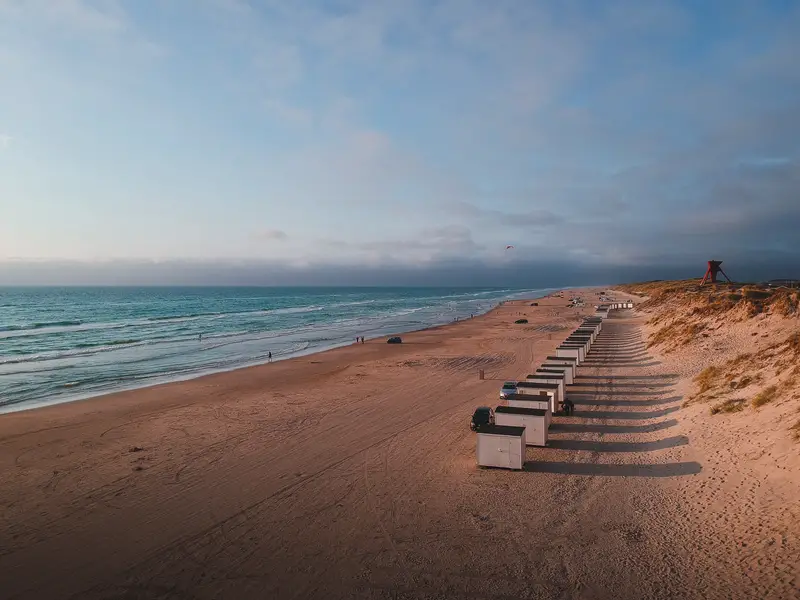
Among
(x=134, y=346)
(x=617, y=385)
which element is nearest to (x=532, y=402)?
(x=617, y=385)

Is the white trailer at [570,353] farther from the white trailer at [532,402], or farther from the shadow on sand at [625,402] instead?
the white trailer at [532,402]

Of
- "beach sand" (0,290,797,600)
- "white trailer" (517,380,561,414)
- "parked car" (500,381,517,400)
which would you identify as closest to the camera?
"beach sand" (0,290,797,600)

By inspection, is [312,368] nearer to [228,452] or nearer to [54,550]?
[228,452]

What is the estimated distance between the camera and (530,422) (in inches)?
725

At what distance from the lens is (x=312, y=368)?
40312 millimetres

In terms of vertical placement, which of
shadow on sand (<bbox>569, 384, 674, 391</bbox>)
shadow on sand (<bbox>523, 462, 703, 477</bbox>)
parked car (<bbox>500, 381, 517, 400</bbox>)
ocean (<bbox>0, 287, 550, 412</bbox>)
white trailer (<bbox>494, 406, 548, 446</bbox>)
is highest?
white trailer (<bbox>494, 406, 548, 446</bbox>)

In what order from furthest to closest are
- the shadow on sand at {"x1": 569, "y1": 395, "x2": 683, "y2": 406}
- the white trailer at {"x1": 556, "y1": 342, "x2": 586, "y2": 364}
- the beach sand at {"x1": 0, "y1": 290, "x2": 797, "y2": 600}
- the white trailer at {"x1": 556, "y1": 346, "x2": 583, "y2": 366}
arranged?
the white trailer at {"x1": 556, "y1": 342, "x2": 586, "y2": 364} → the white trailer at {"x1": 556, "y1": 346, "x2": 583, "y2": 366} → the shadow on sand at {"x1": 569, "y1": 395, "x2": 683, "y2": 406} → the beach sand at {"x1": 0, "y1": 290, "x2": 797, "y2": 600}

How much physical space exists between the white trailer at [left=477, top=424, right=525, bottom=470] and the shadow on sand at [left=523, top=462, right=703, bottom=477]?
0.64 metres

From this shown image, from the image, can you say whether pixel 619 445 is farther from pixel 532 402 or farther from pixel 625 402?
pixel 625 402

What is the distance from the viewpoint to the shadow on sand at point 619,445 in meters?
18.0

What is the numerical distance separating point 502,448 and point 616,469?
3.95 meters

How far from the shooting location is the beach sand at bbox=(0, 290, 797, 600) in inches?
422

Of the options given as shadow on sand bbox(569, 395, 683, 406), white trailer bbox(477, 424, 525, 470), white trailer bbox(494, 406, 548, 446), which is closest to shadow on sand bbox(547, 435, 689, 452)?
white trailer bbox(494, 406, 548, 446)

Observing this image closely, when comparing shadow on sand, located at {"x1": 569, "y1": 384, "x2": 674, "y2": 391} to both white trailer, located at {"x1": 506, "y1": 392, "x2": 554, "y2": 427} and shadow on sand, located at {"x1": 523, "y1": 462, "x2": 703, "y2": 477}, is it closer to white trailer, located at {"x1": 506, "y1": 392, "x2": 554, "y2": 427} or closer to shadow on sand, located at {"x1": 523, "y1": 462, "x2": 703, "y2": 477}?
white trailer, located at {"x1": 506, "y1": 392, "x2": 554, "y2": 427}
